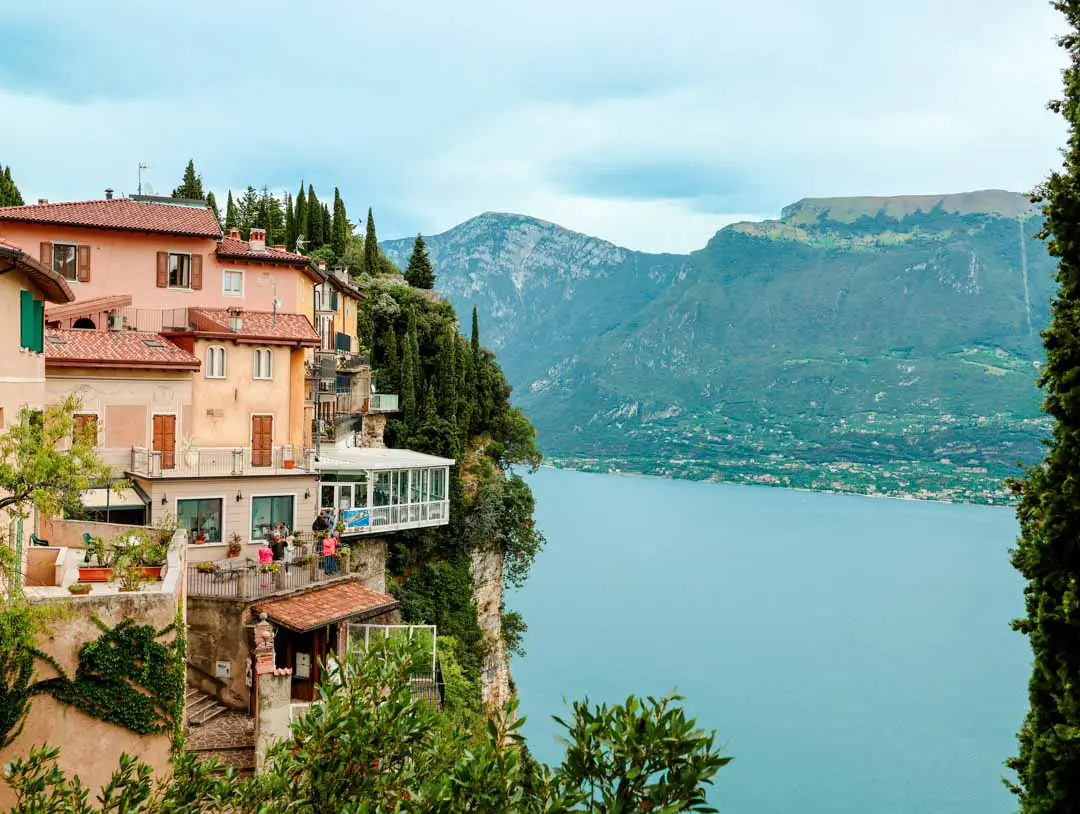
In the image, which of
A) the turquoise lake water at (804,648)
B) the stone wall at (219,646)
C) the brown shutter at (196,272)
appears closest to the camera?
the stone wall at (219,646)

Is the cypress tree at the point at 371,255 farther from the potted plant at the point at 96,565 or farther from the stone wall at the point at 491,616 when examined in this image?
the potted plant at the point at 96,565

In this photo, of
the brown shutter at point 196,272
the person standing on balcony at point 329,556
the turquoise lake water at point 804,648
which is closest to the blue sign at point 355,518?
the person standing on balcony at point 329,556

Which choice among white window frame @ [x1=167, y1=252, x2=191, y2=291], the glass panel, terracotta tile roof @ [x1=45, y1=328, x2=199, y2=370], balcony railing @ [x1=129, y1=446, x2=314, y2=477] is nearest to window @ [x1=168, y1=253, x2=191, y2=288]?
white window frame @ [x1=167, y1=252, x2=191, y2=291]

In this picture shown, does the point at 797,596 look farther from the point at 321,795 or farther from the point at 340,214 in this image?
the point at 321,795

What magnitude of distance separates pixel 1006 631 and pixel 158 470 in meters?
95.8

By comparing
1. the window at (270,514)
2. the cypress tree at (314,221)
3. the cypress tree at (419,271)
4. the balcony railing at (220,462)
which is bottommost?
the window at (270,514)

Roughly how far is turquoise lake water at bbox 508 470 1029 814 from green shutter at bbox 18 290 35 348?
3650 cm

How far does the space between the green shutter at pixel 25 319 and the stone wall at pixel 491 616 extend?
2407 cm

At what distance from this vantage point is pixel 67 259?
29375mm

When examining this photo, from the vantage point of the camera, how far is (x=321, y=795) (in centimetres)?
789

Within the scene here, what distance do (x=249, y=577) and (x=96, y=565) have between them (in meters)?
7.30

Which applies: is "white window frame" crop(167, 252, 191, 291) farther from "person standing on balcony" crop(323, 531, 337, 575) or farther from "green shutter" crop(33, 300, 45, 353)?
"green shutter" crop(33, 300, 45, 353)

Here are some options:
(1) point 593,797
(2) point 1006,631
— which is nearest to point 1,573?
(1) point 593,797

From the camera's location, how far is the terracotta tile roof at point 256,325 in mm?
26892
